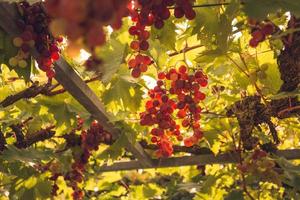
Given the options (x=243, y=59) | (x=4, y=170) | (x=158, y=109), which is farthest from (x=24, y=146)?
(x=243, y=59)

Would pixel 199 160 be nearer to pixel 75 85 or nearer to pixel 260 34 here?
pixel 75 85

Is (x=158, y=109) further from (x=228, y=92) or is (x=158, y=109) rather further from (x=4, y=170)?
(x=4, y=170)

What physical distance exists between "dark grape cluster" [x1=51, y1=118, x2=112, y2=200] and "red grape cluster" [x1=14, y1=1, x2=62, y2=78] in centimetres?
183

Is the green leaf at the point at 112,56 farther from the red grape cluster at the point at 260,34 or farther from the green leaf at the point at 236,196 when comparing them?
the green leaf at the point at 236,196

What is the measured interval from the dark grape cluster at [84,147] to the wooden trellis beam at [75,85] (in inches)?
8.9

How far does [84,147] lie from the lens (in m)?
4.19

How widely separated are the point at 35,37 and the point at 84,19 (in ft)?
5.69

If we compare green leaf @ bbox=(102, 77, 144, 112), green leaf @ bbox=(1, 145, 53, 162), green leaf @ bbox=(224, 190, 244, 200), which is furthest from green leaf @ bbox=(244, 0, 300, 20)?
green leaf @ bbox=(1, 145, 53, 162)

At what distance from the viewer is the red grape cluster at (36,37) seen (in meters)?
2.20

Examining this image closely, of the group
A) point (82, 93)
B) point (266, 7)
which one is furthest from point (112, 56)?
point (266, 7)

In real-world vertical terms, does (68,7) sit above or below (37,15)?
below

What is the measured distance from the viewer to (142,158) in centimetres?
439

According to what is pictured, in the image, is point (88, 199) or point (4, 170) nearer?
point (4, 170)

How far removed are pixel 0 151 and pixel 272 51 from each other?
235cm
